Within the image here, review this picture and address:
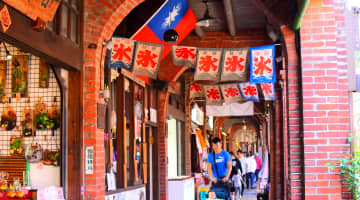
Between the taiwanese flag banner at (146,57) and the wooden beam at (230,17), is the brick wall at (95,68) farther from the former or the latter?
the wooden beam at (230,17)

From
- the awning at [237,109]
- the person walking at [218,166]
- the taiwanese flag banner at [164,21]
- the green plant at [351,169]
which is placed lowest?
the person walking at [218,166]

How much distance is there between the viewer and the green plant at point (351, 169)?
457 centimetres

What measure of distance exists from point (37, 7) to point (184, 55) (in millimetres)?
3712

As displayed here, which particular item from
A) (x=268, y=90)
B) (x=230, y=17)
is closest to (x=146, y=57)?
(x=230, y=17)

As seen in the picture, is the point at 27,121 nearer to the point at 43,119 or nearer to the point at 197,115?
the point at 43,119

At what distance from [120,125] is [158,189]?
327 cm

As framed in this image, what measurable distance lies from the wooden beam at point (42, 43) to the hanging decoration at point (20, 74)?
35.8 inches

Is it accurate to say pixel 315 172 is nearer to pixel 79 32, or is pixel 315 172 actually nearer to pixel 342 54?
pixel 342 54

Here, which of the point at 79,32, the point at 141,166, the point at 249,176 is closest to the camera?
the point at 79,32

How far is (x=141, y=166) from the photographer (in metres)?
9.79

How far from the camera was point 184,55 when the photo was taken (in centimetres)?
786

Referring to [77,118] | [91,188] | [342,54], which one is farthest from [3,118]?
[342,54]

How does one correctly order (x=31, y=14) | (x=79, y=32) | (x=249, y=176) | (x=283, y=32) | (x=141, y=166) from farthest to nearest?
1. (x=249, y=176)
2. (x=141, y=166)
3. (x=79, y=32)
4. (x=283, y=32)
5. (x=31, y=14)

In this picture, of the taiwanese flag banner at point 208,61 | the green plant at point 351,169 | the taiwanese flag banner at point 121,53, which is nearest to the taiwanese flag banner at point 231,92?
the taiwanese flag banner at point 208,61
